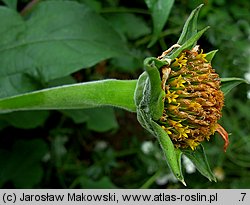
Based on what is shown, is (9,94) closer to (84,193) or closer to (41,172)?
(84,193)

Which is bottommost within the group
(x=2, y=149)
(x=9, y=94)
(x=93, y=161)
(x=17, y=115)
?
(x=93, y=161)

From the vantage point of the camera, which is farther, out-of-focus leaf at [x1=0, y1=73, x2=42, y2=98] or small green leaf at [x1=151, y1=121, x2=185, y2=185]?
out-of-focus leaf at [x1=0, y1=73, x2=42, y2=98]

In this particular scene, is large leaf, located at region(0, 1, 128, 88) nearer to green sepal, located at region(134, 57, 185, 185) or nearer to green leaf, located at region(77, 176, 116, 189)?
green sepal, located at region(134, 57, 185, 185)

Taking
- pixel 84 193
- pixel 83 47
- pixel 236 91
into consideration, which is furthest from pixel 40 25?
pixel 236 91

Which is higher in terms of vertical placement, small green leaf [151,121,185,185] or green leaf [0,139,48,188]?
small green leaf [151,121,185,185]

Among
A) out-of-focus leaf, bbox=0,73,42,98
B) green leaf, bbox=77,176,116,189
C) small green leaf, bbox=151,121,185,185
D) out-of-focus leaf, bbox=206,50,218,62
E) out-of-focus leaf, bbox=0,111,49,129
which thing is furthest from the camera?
green leaf, bbox=77,176,116,189

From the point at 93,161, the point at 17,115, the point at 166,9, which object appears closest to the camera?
the point at 166,9

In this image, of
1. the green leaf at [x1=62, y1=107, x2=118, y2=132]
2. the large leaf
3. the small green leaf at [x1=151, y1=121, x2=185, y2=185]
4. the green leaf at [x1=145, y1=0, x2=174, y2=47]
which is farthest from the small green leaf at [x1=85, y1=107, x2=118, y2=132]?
the small green leaf at [x1=151, y1=121, x2=185, y2=185]

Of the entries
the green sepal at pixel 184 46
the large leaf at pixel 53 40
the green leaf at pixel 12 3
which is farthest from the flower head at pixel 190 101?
the green leaf at pixel 12 3
